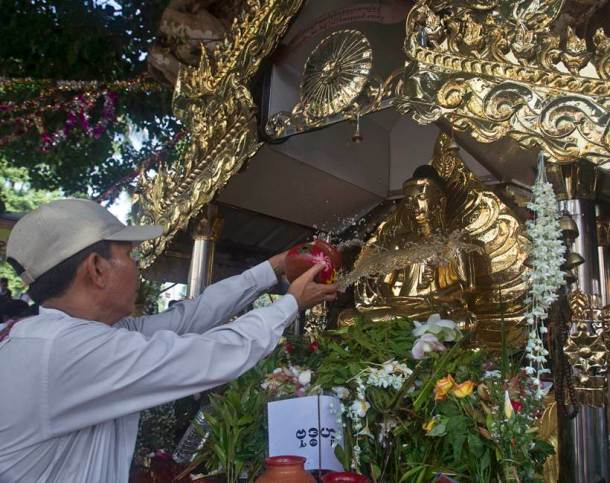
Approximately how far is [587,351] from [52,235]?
6.66ft

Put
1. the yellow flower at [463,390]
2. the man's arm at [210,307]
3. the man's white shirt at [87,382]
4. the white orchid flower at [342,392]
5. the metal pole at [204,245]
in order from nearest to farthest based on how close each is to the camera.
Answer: the man's white shirt at [87,382] < the yellow flower at [463,390] < the man's arm at [210,307] < the white orchid flower at [342,392] < the metal pole at [204,245]

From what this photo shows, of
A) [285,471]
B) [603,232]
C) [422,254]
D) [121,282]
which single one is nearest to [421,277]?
[422,254]

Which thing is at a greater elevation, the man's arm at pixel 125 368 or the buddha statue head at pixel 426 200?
the buddha statue head at pixel 426 200

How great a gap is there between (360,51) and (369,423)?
2308 mm

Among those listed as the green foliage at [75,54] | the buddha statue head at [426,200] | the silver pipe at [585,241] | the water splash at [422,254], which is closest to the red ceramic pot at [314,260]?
the silver pipe at [585,241]

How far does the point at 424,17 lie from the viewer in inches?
115

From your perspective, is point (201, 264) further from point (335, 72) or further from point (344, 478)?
point (344, 478)

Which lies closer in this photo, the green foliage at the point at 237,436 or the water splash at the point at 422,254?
the green foliage at the point at 237,436

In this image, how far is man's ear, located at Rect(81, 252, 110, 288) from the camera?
1561 millimetres

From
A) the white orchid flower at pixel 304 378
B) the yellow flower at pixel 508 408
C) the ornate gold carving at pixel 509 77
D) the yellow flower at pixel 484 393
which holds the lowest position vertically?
the yellow flower at pixel 508 408

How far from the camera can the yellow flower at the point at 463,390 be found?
2.05 m

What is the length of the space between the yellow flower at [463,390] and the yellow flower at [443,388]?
0.02m

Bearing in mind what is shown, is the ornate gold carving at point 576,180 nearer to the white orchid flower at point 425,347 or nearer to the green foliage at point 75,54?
the white orchid flower at point 425,347

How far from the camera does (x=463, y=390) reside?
80.8 inches
